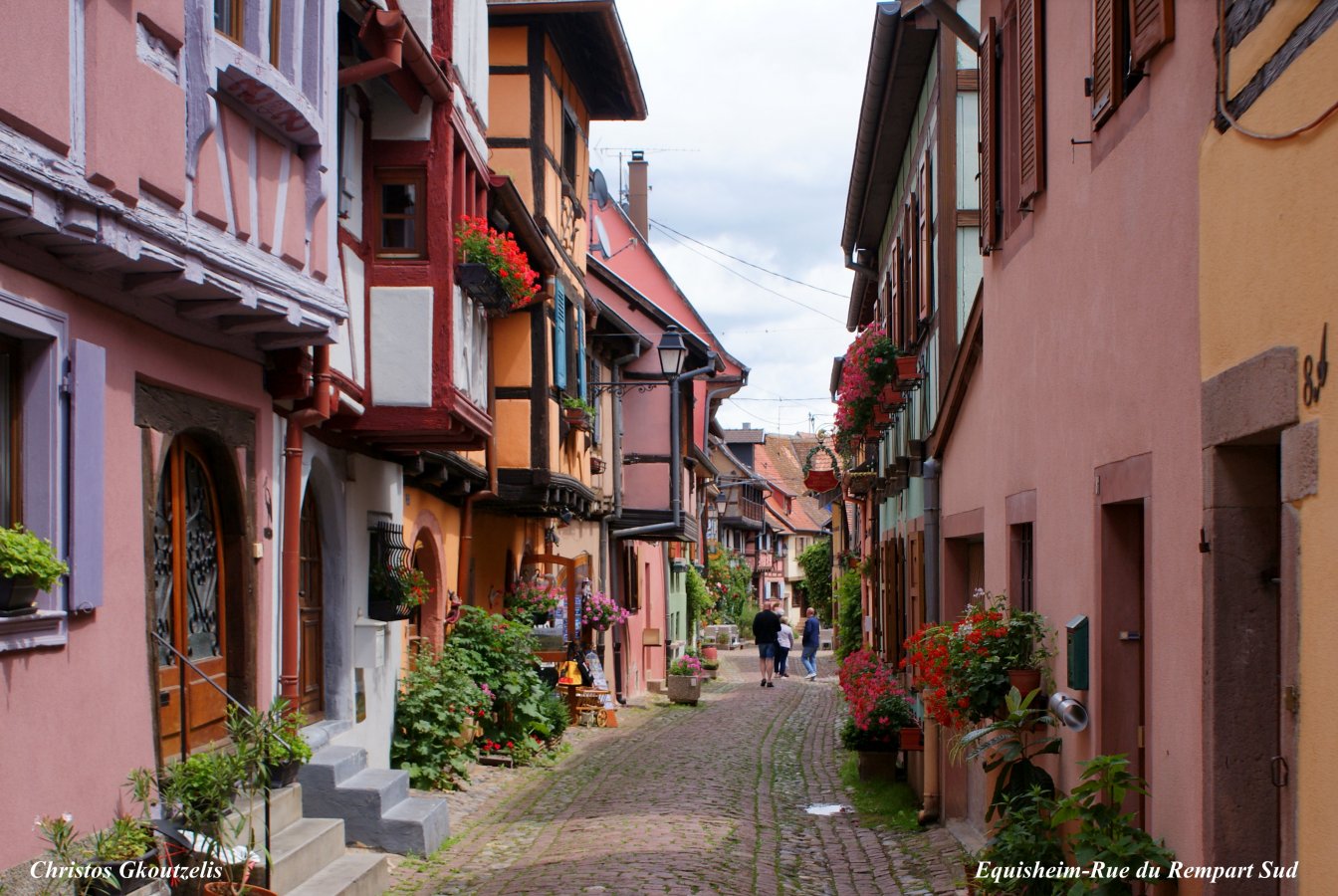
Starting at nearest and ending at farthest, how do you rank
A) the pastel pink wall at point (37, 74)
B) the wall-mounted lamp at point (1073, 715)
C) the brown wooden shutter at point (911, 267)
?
the pastel pink wall at point (37, 74)
the wall-mounted lamp at point (1073, 715)
the brown wooden shutter at point (911, 267)

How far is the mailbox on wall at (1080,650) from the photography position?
6547mm

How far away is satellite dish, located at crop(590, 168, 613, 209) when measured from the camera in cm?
3031

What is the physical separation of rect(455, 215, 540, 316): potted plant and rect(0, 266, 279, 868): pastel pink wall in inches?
173

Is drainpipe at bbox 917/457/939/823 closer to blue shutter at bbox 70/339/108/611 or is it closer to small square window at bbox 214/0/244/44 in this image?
small square window at bbox 214/0/244/44

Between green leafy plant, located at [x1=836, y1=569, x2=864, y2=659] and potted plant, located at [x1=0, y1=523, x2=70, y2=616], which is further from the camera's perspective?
green leafy plant, located at [x1=836, y1=569, x2=864, y2=659]

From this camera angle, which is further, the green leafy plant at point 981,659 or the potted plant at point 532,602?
the potted plant at point 532,602

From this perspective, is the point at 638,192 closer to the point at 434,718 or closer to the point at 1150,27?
the point at 434,718

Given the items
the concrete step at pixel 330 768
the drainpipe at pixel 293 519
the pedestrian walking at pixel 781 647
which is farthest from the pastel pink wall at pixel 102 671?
the pedestrian walking at pixel 781 647

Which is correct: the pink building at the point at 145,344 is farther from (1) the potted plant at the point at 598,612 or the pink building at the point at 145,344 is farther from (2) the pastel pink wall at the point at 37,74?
(1) the potted plant at the point at 598,612

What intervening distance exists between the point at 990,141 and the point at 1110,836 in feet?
15.9

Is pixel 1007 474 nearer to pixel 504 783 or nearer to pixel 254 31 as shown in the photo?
pixel 254 31

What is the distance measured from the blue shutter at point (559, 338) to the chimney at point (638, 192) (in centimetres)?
1902

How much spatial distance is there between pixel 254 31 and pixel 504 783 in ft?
26.6

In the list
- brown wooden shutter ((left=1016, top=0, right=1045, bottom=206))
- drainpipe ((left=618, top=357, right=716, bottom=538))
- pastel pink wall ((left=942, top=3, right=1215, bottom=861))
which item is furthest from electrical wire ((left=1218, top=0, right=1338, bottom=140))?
drainpipe ((left=618, top=357, right=716, bottom=538))
